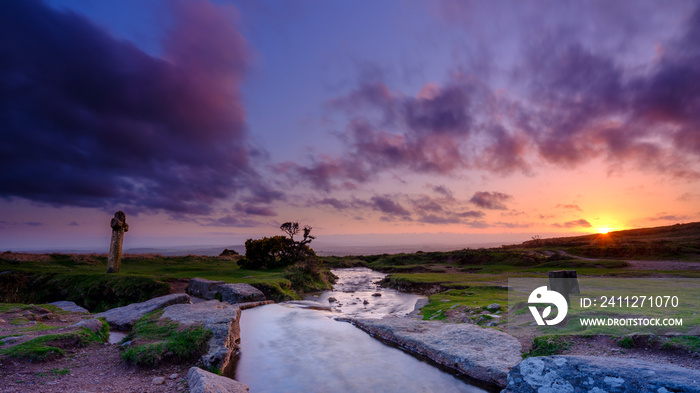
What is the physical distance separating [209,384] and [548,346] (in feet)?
32.3

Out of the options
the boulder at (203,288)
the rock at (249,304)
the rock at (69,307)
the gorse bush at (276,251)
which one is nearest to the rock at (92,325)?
the rock at (69,307)

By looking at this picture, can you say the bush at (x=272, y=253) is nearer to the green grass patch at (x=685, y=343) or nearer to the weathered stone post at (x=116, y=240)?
the weathered stone post at (x=116, y=240)

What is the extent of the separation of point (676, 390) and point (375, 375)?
278 inches

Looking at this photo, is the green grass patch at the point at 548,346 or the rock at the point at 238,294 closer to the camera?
the green grass patch at the point at 548,346

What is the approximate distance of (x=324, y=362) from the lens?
10930 millimetres

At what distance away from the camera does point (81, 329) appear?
34.3 feet

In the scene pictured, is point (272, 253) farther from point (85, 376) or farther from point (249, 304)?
point (85, 376)

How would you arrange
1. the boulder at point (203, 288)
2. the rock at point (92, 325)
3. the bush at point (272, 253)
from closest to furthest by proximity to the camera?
the rock at point (92, 325) → the boulder at point (203, 288) → the bush at point (272, 253)

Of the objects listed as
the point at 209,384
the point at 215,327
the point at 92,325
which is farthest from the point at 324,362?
the point at 92,325

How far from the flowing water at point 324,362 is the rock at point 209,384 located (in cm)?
99

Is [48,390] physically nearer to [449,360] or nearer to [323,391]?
[323,391]

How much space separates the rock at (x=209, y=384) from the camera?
687 centimetres

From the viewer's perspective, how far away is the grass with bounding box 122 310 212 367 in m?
8.86

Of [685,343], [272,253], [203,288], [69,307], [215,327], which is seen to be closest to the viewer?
[685,343]
